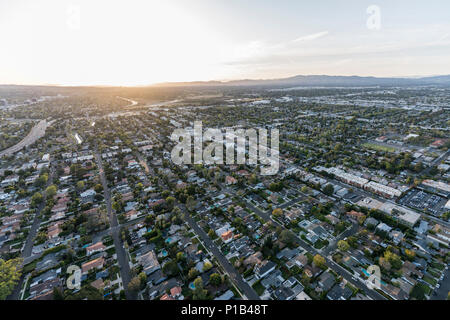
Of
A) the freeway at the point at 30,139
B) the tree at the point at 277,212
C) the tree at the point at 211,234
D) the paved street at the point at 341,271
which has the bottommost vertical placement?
the paved street at the point at 341,271

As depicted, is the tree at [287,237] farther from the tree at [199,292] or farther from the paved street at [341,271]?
the tree at [199,292]

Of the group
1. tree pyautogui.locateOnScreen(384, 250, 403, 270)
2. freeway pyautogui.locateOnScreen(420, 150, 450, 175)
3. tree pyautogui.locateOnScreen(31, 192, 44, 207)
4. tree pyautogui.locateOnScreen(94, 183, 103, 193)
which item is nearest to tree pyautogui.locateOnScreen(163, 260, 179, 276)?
tree pyautogui.locateOnScreen(384, 250, 403, 270)

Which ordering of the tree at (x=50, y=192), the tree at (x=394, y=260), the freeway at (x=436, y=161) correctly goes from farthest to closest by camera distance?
the freeway at (x=436, y=161) < the tree at (x=50, y=192) < the tree at (x=394, y=260)

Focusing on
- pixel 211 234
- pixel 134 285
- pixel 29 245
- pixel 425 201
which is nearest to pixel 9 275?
pixel 29 245

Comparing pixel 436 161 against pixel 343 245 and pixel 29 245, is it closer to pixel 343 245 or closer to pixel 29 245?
pixel 343 245

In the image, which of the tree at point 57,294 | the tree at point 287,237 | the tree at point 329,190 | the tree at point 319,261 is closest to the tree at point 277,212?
the tree at point 287,237

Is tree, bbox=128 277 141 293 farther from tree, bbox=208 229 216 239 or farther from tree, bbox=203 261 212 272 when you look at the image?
tree, bbox=208 229 216 239

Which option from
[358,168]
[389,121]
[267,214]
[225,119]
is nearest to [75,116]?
[225,119]

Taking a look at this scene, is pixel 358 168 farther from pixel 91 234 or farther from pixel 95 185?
pixel 95 185
